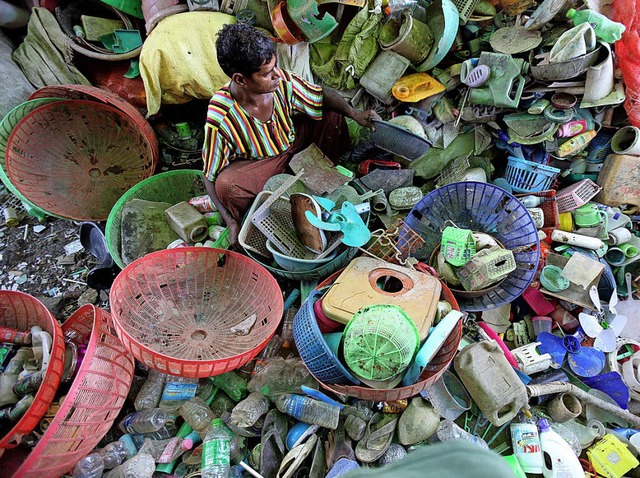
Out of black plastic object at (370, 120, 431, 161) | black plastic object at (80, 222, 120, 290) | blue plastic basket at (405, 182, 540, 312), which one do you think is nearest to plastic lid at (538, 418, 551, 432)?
blue plastic basket at (405, 182, 540, 312)

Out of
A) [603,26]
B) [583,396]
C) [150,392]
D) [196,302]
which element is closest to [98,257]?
[196,302]

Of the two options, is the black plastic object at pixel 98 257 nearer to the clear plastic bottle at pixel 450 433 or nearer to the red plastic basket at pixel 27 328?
the red plastic basket at pixel 27 328

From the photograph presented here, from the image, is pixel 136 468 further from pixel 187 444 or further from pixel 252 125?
pixel 252 125

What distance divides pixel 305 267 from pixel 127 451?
1.12 meters

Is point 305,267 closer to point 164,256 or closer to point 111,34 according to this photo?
point 164,256

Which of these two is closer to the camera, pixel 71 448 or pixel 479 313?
pixel 71 448

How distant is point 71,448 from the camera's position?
1559 mm

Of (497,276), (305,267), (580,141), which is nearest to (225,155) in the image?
(305,267)

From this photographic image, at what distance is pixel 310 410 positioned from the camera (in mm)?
1765

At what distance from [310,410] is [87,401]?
889 mm

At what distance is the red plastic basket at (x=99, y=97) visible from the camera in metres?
2.34

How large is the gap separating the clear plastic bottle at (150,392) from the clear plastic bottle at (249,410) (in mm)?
392

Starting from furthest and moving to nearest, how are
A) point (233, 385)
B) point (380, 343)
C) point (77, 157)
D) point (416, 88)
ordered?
point (77, 157) < point (416, 88) < point (233, 385) < point (380, 343)

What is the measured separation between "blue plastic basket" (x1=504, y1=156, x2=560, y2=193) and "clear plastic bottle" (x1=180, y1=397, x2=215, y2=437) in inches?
84.0
